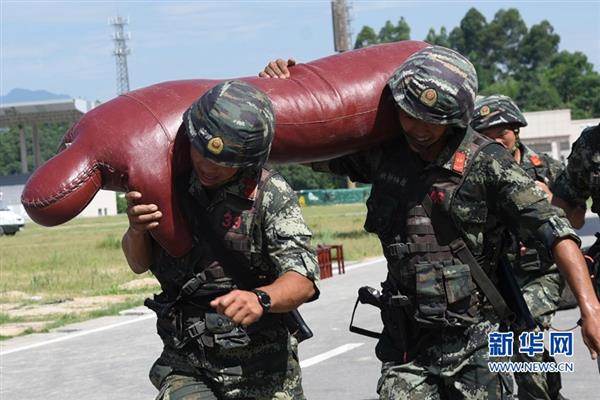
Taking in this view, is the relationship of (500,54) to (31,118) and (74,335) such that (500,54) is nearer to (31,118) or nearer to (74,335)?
(31,118)

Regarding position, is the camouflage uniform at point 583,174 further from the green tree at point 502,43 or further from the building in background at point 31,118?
the green tree at point 502,43

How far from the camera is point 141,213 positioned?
4.39 meters

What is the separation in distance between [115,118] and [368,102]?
3.45 ft

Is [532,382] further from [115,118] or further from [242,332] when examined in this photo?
[115,118]

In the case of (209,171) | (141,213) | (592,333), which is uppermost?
(209,171)

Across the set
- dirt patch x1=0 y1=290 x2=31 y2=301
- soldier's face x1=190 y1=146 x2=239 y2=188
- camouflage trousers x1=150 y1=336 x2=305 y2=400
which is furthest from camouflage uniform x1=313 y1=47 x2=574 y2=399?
dirt patch x1=0 y1=290 x2=31 y2=301

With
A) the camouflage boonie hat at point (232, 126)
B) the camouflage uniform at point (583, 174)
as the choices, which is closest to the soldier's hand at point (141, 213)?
the camouflage boonie hat at point (232, 126)

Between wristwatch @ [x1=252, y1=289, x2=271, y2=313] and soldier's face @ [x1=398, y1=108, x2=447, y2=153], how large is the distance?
103cm

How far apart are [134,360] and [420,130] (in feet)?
20.6

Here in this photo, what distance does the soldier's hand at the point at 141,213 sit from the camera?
4387 mm

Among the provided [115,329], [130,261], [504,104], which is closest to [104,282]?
[115,329]

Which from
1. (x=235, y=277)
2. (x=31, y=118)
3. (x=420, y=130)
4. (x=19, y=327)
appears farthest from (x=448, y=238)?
(x=31, y=118)

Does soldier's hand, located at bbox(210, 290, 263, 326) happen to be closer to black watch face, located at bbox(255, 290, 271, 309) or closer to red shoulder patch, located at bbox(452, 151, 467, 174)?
black watch face, located at bbox(255, 290, 271, 309)

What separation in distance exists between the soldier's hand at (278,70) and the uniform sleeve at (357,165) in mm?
488
